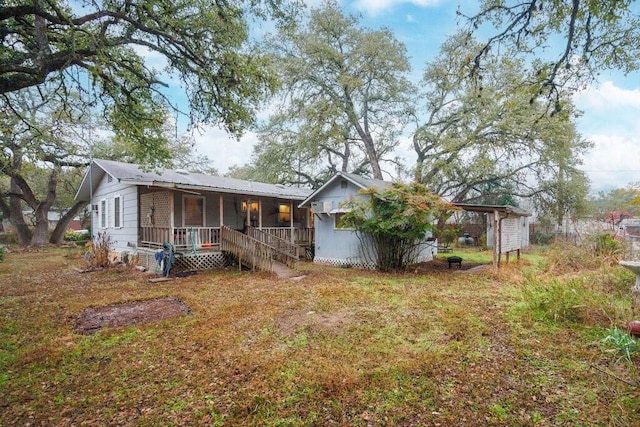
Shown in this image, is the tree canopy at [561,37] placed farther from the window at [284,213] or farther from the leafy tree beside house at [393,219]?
the window at [284,213]

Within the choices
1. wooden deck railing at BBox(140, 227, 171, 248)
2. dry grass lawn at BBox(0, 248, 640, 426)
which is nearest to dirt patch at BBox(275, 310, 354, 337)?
dry grass lawn at BBox(0, 248, 640, 426)

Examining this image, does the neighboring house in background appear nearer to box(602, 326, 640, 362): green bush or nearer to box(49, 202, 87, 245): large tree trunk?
box(602, 326, 640, 362): green bush

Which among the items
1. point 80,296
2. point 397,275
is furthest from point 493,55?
point 80,296

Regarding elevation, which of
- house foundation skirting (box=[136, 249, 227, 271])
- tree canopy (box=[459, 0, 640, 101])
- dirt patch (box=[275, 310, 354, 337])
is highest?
tree canopy (box=[459, 0, 640, 101])

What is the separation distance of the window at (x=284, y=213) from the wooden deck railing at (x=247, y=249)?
472 centimetres

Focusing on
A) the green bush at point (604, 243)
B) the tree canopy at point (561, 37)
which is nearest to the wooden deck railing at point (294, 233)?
the tree canopy at point (561, 37)

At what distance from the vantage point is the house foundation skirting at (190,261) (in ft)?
35.7

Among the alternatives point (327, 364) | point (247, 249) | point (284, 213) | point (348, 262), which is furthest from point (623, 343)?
point (284, 213)

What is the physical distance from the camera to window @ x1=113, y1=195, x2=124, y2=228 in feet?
43.5

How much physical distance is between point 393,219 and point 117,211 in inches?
468

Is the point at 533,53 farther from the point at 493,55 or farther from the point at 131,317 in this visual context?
the point at 131,317

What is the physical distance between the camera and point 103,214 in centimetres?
1506

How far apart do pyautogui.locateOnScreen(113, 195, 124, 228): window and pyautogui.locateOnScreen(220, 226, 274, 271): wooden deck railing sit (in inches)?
199

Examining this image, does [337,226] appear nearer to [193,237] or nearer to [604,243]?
[193,237]
